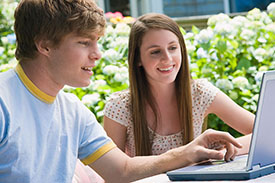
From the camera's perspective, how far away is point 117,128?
2.68 metres

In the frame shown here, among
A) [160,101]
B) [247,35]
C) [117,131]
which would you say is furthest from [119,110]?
[247,35]

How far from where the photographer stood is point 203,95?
2.72m

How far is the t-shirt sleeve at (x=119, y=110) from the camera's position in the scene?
2.67m

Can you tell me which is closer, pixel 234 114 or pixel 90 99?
pixel 234 114

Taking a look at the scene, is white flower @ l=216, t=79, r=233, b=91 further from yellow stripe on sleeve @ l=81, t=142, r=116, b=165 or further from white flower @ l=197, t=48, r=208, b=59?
yellow stripe on sleeve @ l=81, t=142, r=116, b=165

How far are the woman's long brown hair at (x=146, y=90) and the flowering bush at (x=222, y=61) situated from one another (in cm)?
71

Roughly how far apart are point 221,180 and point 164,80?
129cm

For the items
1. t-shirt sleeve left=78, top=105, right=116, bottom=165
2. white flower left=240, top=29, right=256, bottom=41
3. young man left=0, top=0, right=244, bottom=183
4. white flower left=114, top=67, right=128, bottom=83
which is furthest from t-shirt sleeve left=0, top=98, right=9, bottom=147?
white flower left=240, top=29, right=256, bottom=41

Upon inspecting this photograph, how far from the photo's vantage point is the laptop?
1.35 metres

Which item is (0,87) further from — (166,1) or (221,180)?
(166,1)

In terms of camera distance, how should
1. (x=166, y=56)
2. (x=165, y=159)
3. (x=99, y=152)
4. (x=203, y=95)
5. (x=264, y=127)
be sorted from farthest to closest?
(x=203, y=95)
(x=166, y=56)
(x=99, y=152)
(x=165, y=159)
(x=264, y=127)

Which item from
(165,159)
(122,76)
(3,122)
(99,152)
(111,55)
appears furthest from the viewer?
(111,55)

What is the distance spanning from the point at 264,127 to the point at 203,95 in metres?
1.33

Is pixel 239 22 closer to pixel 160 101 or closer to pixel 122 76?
pixel 122 76
